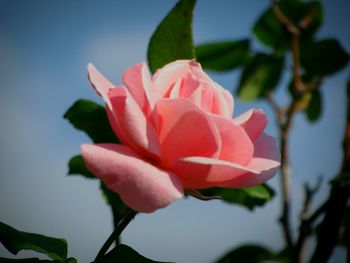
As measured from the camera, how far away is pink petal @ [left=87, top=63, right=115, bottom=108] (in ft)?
1.18

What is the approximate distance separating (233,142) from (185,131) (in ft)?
0.16

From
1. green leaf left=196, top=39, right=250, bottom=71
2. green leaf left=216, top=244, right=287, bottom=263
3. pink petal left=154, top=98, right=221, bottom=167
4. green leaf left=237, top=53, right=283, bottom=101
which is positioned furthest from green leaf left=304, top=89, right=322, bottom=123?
pink petal left=154, top=98, right=221, bottom=167

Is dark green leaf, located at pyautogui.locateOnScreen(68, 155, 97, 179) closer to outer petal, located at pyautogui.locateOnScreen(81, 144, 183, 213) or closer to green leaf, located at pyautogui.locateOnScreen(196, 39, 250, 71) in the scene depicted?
outer petal, located at pyautogui.locateOnScreen(81, 144, 183, 213)

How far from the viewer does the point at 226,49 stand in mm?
1002

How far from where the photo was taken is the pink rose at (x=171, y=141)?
1.05ft

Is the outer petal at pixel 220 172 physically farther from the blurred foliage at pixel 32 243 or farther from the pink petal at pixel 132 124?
the blurred foliage at pixel 32 243

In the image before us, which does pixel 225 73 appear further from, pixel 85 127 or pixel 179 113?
pixel 179 113

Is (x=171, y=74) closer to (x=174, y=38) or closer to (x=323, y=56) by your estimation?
(x=174, y=38)

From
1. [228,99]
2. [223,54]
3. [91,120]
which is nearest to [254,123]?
[228,99]

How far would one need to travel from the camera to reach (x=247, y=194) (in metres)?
0.64

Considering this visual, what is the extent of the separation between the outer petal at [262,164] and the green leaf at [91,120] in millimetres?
211

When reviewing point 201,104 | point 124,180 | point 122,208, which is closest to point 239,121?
point 201,104

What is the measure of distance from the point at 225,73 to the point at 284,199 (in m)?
0.38

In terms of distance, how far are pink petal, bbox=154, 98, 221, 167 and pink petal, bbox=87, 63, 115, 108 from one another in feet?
0.17
